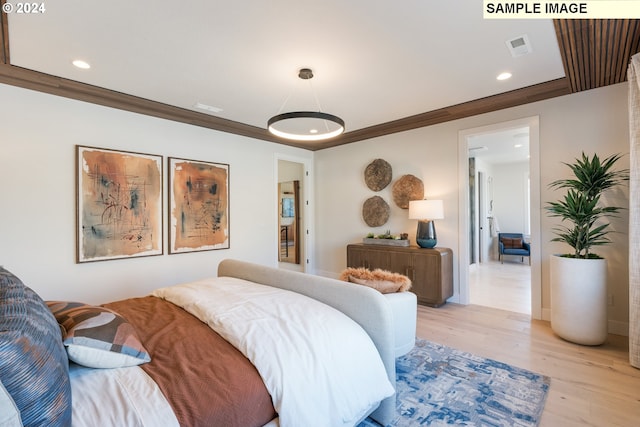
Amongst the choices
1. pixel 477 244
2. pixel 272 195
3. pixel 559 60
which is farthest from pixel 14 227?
pixel 477 244

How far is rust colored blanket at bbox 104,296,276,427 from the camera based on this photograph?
1.09 meters

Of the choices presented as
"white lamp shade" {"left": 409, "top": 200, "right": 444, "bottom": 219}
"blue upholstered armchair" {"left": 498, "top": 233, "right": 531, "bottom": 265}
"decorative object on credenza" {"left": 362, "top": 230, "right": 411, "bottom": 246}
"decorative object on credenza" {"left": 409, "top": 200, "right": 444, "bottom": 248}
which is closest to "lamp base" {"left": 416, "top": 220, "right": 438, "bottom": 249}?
"decorative object on credenza" {"left": 409, "top": 200, "right": 444, "bottom": 248}

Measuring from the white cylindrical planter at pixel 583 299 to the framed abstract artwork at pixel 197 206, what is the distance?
4170mm

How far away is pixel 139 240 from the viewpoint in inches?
144

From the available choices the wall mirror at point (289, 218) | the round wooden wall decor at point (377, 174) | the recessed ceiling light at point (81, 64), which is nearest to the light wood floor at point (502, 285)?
the round wooden wall decor at point (377, 174)

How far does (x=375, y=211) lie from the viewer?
16.5 ft

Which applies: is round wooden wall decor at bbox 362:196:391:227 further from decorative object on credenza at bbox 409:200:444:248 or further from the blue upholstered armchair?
the blue upholstered armchair

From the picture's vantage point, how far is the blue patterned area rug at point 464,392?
1.85m

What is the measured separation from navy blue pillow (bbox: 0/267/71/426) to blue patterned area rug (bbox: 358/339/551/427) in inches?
63.0

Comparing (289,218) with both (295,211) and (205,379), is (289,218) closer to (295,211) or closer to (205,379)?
(295,211)

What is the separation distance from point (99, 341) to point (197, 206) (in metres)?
3.10

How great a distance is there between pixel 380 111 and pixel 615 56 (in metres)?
2.28

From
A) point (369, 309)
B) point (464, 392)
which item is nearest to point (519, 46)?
point (369, 309)

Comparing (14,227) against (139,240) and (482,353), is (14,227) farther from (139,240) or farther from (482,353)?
(482,353)
